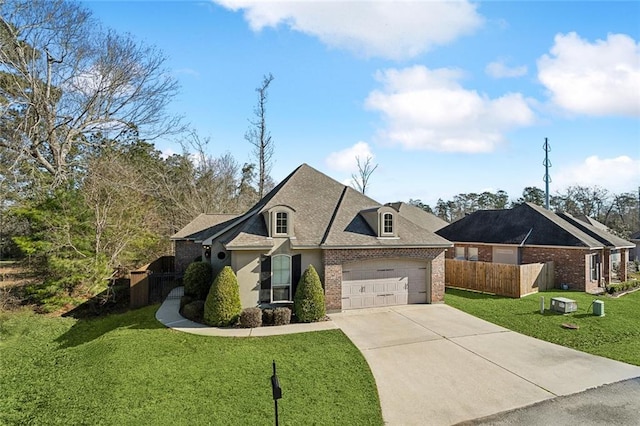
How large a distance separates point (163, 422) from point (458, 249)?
23.1 m

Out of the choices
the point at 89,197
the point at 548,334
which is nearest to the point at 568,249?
the point at 548,334

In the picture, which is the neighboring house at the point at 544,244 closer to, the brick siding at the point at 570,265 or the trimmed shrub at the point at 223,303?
the brick siding at the point at 570,265

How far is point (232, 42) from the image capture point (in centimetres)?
1342

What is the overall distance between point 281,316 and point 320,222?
15.7ft

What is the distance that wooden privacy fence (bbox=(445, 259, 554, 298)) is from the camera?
17.2 metres

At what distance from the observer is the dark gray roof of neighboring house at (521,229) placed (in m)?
20.0

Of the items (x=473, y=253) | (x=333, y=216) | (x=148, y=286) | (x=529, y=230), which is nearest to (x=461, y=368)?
(x=333, y=216)

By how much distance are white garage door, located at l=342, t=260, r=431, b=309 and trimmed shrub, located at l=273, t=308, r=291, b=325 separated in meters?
2.95

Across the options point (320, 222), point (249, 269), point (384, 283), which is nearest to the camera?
point (249, 269)

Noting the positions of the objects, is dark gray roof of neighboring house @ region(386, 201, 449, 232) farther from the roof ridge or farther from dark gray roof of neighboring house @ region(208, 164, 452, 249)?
dark gray roof of neighboring house @ region(208, 164, 452, 249)

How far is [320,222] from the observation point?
15.4 m

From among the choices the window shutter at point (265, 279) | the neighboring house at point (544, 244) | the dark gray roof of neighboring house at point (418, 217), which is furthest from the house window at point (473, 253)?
the window shutter at point (265, 279)

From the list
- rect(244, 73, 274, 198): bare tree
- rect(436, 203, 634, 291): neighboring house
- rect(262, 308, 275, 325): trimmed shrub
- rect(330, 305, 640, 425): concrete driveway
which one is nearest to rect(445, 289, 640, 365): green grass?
rect(330, 305, 640, 425): concrete driveway

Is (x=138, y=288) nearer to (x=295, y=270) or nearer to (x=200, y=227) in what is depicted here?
(x=200, y=227)
